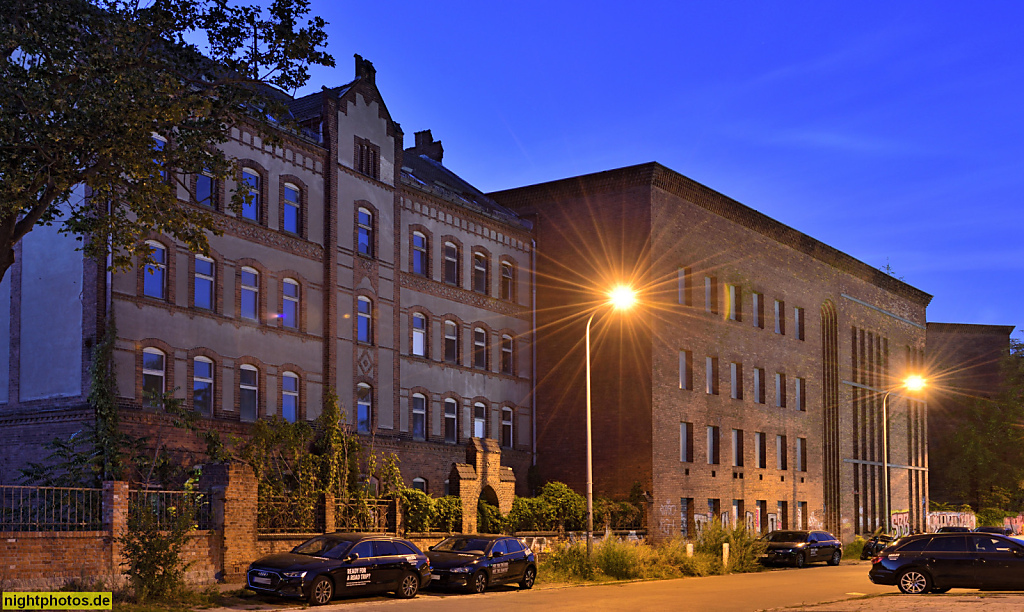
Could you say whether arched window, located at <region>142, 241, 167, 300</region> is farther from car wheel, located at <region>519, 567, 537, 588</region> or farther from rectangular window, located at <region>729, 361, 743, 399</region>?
rectangular window, located at <region>729, 361, 743, 399</region>

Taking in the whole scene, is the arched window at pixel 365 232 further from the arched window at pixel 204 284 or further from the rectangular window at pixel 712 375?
the rectangular window at pixel 712 375

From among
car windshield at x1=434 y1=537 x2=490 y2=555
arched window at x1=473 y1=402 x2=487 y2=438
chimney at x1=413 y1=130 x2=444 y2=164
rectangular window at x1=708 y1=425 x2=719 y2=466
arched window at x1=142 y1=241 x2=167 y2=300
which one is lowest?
car windshield at x1=434 y1=537 x2=490 y2=555

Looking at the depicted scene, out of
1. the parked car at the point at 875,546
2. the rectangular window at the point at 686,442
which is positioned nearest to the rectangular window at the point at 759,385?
the rectangular window at the point at 686,442

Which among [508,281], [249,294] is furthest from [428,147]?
[249,294]

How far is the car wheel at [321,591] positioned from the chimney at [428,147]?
33.1 metres

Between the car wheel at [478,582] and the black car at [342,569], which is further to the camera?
the car wheel at [478,582]

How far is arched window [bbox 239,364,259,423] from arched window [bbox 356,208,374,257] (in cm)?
679

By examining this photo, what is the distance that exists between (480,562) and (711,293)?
2689 cm

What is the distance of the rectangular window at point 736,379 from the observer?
174 feet

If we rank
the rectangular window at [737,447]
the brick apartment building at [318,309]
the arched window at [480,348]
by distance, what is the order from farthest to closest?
1. the rectangular window at [737,447]
2. the arched window at [480,348]
3. the brick apartment building at [318,309]

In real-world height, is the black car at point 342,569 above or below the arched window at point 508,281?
below

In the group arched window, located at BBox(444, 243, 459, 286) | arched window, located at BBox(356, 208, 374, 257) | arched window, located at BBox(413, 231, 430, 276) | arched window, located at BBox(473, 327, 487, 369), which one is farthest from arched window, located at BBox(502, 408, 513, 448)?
arched window, located at BBox(356, 208, 374, 257)

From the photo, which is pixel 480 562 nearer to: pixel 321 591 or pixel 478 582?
pixel 478 582

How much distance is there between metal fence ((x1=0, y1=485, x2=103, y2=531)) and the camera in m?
22.8
